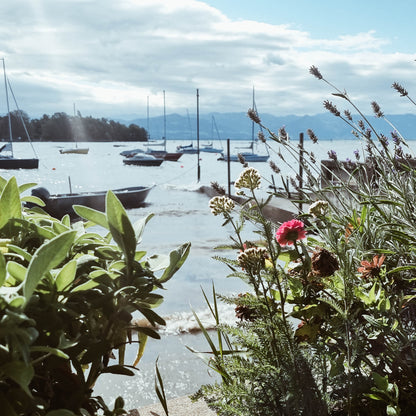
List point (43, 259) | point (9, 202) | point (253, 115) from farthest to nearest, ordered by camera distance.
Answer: point (253, 115) < point (9, 202) < point (43, 259)

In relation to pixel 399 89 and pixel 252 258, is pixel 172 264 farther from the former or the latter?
pixel 399 89

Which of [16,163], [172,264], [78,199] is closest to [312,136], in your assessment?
[172,264]

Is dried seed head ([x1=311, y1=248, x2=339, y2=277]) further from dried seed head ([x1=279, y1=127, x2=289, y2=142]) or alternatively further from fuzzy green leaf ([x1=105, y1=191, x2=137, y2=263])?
fuzzy green leaf ([x1=105, y1=191, x2=137, y2=263])

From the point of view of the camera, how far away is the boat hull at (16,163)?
2025 inches

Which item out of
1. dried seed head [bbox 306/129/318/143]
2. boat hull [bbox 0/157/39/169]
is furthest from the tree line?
dried seed head [bbox 306/129/318/143]

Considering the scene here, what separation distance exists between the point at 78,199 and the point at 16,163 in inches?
1506

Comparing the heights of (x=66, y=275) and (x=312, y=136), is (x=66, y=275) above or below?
below

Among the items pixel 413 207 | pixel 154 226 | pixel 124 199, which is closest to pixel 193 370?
pixel 413 207

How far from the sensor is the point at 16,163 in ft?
175

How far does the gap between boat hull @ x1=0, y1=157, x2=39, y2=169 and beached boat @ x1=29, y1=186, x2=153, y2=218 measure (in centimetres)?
3329

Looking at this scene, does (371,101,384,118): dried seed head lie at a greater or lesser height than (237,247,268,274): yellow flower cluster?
greater

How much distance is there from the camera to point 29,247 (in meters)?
0.89

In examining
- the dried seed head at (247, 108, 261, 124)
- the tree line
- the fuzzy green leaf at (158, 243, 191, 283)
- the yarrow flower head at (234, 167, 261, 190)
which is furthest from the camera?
the tree line

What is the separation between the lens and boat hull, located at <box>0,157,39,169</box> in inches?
2025
